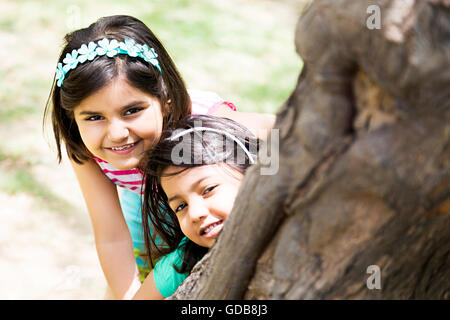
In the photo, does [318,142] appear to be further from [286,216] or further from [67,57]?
[67,57]

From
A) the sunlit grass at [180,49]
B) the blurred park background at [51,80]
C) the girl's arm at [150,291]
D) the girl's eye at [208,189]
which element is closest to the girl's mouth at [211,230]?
the girl's eye at [208,189]

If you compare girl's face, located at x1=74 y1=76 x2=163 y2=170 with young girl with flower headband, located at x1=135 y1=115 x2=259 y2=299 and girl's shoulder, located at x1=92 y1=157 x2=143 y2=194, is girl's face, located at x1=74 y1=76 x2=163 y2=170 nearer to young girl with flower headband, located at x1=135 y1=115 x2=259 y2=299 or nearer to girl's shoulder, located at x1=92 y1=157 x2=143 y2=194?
young girl with flower headband, located at x1=135 y1=115 x2=259 y2=299

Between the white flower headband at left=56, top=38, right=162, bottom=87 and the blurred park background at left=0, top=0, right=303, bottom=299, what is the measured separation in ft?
1.44

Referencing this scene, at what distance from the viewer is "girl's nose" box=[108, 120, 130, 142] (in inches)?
85.7

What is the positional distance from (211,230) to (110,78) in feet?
2.42

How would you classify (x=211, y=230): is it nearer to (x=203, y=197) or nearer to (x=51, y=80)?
(x=203, y=197)

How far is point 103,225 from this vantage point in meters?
2.60

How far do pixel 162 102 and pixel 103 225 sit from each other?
26.8 inches

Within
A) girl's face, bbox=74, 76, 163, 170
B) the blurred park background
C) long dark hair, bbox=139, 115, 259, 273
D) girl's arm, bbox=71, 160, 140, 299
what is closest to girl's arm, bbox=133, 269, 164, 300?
long dark hair, bbox=139, 115, 259, 273

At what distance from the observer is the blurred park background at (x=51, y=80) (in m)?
3.44

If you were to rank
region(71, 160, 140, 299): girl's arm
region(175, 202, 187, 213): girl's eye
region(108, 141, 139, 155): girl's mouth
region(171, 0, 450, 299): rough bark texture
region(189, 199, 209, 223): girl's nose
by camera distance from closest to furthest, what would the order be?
1. region(171, 0, 450, 299): rough bark texture
2. region(189, 199, 209, 223): girl's nose
3. region(175, 202, 187, 213): girl's eye
4. region(108, 141, 139, 155): girl's mouth
5. region(71, 160, 140, 299): girl's arm

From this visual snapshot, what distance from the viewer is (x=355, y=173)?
976 millimetres

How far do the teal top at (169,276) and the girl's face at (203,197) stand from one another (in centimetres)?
26

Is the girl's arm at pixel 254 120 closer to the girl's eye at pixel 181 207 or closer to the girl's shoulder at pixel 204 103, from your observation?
the girl's shoulder at pixel 204 103
